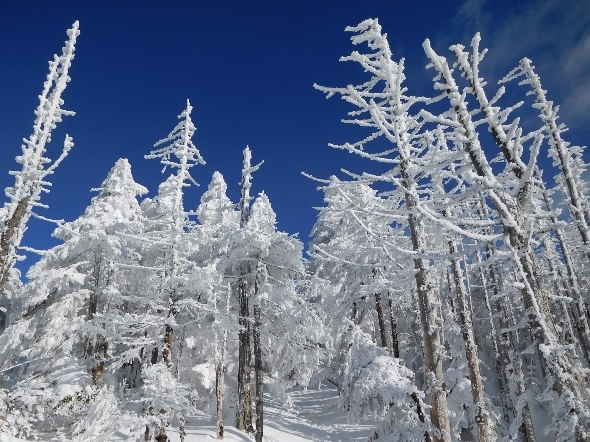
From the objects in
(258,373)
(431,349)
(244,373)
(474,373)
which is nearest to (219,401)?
(244,373)

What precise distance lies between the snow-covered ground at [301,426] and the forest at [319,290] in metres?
0.82

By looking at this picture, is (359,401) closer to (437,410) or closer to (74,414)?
(437,410)

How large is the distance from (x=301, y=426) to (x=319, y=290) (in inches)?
380

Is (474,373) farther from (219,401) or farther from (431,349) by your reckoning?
(219,401)

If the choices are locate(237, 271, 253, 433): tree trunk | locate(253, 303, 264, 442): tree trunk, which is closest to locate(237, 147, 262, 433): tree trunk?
locate(237, 271, 253, 433): tree trunk

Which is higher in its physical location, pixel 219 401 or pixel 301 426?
pixel 219 401

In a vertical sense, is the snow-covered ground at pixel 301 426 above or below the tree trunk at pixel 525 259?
below

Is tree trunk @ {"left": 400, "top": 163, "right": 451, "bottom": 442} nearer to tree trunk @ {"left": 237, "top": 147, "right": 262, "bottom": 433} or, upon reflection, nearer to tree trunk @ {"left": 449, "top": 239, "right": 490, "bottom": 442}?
tree trunk @ {"left": 449, "top": 239, "right": 490, "bottom": 442}

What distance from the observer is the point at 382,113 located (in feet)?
31.0

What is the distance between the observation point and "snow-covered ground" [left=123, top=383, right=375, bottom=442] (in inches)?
638

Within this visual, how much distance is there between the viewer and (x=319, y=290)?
59.0 ft

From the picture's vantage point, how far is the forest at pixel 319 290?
5.88 metres

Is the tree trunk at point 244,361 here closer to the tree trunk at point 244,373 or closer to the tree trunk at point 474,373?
the tree trunk at point 244,373

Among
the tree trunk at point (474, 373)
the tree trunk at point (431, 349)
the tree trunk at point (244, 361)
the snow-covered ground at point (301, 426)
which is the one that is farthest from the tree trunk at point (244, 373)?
the tree trunk at point (431, 349)
